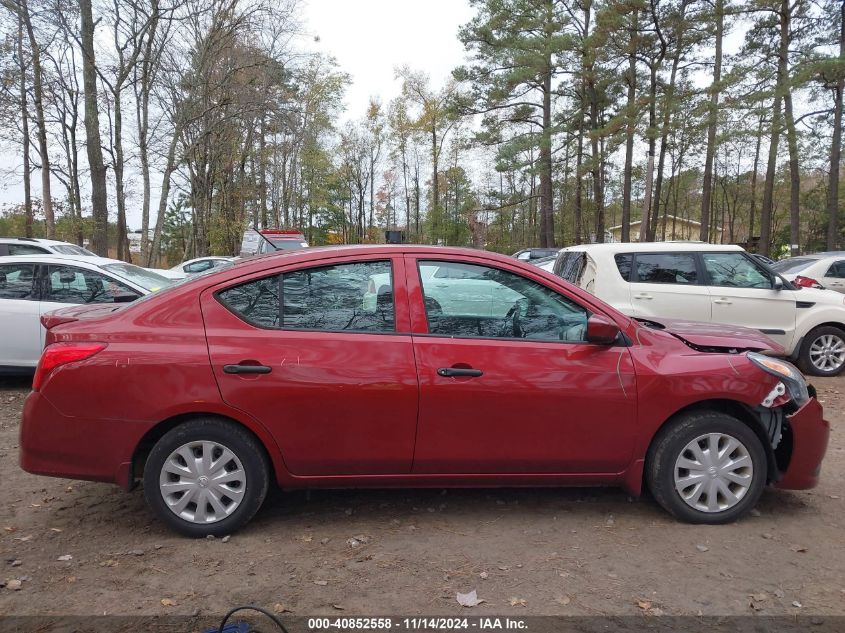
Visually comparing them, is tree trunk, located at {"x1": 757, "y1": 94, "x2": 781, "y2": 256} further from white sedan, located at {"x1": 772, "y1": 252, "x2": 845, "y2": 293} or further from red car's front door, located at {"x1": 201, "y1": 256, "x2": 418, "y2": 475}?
red car's front door, located at {"x1": 201, "y1": 256, "x2": 418, "y2": 475}

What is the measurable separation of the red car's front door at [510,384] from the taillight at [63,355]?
1757 mm

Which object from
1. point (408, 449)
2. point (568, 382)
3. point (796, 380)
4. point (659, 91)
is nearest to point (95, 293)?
point (408, 449)

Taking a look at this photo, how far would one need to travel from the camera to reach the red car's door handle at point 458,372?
130 inches

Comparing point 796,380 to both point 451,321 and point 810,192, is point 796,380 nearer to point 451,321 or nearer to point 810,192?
point 451,321

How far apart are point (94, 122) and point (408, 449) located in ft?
61.7

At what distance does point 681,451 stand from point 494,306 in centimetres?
136

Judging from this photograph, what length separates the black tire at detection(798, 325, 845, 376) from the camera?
780 cm

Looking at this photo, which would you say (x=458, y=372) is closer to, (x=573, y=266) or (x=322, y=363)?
(x=322, y=363)

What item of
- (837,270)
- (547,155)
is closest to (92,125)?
(547,155)

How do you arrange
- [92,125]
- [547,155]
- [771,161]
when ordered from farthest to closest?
1. [547,155]
2. [771,161]
3. [92,125]

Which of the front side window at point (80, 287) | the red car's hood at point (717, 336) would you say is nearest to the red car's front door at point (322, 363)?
the red car's hood at point (717, 336)

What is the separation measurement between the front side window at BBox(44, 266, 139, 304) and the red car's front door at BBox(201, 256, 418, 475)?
4.10m

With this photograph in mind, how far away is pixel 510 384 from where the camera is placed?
3348mm

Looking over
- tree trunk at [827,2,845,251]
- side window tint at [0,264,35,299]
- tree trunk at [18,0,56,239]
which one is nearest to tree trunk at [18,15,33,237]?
tree trunk at [18,0,56,239]
